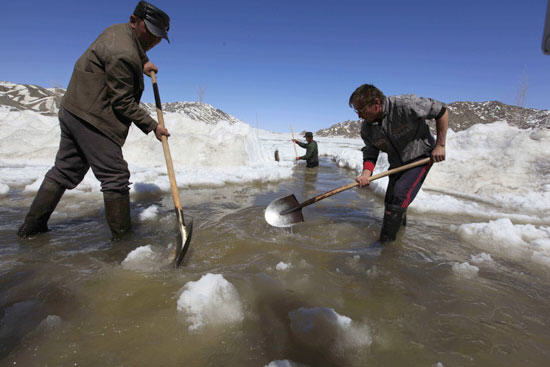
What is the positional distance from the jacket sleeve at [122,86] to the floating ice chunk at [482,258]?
314cm

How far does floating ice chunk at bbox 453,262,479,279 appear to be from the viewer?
1977 mm

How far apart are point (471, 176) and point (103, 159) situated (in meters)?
6.84

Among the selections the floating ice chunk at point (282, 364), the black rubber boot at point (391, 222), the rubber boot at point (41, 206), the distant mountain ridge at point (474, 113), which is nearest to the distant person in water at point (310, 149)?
the black rubber boot at point (391, 222)

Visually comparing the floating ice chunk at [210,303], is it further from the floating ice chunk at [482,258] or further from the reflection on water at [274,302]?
the floating ice chunk at [482,258]

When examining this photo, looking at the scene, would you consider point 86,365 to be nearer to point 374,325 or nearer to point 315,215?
point 374,325

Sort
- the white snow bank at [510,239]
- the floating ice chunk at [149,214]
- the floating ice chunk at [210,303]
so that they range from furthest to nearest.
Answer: the floating ice chunk at [149,214]
the white snow bank at [510,239]
the floating ice chunk at [210,303]

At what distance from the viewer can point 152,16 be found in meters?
2.01

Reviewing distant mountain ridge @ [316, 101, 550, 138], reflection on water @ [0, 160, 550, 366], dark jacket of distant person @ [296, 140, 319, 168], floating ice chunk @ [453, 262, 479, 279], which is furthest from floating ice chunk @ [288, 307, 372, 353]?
distant mountain ridge @ [316, 101, 550, 138]

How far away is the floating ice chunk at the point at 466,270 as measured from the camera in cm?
198

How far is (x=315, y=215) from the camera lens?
3.53 m

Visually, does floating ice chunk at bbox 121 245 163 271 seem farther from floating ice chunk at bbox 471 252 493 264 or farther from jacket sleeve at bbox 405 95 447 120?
floating ice chunk at bbox 471 252 493 264

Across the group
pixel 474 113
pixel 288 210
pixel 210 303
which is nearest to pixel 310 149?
pixel 288 210

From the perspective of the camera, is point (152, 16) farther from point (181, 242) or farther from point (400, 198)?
point (400, 198)

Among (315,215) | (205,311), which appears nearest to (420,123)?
(315,215)
